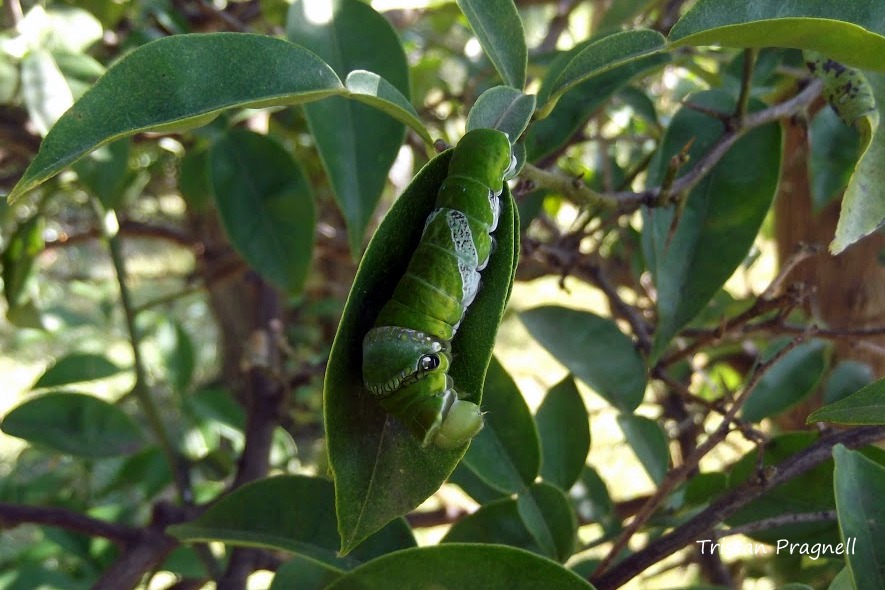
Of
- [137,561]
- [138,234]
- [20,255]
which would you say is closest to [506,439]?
[137,561]

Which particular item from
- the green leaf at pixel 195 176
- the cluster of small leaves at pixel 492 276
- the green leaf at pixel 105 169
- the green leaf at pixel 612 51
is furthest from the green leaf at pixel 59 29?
the green leaf at pixel 612 51

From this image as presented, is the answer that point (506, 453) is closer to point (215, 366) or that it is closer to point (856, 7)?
point (856, 7)

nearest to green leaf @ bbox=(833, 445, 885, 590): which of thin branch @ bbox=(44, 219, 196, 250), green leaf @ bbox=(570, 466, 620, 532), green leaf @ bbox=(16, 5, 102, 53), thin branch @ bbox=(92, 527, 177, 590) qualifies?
green leaf @ bbox=(570, 466, 620, 532)

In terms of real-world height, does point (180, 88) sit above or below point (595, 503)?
above

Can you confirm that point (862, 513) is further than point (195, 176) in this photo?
No

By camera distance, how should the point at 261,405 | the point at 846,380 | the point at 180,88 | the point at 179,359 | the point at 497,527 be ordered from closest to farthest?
the point at 180,88 → the point at 497,527 → the point at 846,380 → the point at 261,405 → the point at 179,359

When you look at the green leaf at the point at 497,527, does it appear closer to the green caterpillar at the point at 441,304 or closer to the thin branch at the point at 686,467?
the thin branch at the point at 686,467

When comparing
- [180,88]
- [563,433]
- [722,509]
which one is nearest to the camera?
[180,88]

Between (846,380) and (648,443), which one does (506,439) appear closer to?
(648,443)

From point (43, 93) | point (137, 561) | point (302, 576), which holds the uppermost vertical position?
point (43, 93)
